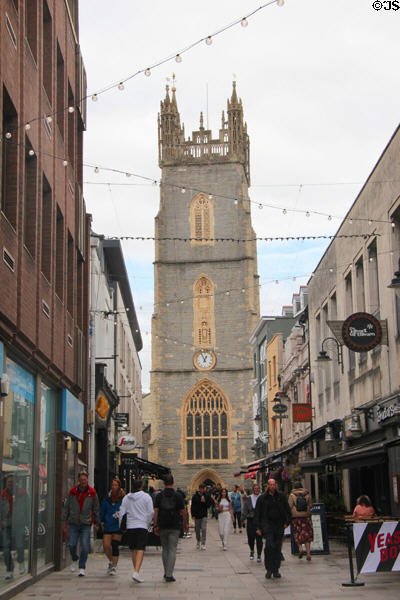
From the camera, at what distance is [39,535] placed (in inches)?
530

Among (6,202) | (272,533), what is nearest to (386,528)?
(272,533)

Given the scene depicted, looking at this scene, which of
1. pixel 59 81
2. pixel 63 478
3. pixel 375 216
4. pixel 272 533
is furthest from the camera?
pixel 375 216

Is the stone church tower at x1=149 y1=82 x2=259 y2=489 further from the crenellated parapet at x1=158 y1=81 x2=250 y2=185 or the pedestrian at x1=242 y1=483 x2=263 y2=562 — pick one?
the pedestrian at x1=242 y1=483 x2=263 y2=562

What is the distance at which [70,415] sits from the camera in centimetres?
1658

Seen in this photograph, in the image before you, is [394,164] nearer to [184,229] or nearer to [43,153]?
[43,153]

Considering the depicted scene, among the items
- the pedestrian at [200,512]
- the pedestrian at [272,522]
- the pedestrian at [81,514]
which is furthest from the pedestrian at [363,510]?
the pedestrian at [200,512]

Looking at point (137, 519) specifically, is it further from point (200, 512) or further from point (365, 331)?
point (200, 512)

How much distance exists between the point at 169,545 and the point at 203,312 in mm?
53311

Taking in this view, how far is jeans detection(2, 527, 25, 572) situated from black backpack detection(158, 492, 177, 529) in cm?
208

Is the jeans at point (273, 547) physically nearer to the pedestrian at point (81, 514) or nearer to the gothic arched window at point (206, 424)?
the pedestrian at point (81, 514)

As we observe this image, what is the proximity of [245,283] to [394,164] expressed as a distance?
1906 inches

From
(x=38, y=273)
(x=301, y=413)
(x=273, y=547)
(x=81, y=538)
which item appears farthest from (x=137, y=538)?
(x=301, y=413)

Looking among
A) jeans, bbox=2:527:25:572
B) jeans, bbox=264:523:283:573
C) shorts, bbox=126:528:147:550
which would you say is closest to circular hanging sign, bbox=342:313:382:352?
jeans, bbox=264:523:283:573

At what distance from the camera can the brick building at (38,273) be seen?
36.3ft
